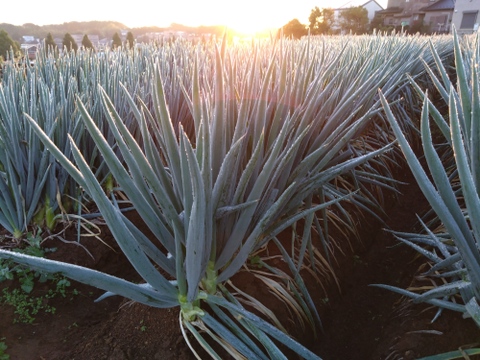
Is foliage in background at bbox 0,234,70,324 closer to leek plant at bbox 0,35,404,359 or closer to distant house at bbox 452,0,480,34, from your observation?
leek plant at bbox 0,35,404,359

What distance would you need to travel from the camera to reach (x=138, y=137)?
202cm

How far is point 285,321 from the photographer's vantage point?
4.33 ft

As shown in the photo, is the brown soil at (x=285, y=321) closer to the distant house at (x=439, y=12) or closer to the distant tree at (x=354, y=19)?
the distant tree at (x=354, y=19)

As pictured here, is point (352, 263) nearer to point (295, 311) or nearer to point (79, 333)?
point (295, 311)

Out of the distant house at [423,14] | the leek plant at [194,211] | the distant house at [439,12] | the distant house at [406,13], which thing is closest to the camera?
the leek plant at [194,211]

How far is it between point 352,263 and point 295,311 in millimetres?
670

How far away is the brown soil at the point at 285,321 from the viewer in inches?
44.6

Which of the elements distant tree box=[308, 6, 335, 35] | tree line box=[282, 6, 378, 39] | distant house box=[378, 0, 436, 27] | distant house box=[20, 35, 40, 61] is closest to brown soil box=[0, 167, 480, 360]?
distant house box=[20, 35, 40, 61]

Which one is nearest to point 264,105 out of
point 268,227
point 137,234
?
point 268,227

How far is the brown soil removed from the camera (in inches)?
44.6

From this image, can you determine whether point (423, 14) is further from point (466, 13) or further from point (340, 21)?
point (340, 21)

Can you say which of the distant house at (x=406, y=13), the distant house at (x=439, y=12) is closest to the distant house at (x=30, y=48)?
the distant house at (x=406, y=13)

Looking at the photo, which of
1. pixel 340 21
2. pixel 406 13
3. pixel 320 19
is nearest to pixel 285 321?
pixel 320 19

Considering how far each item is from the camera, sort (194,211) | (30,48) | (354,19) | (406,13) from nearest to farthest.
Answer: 1. (194,211)
2. (30,48)
3. (354,19)
4. (406,13)
